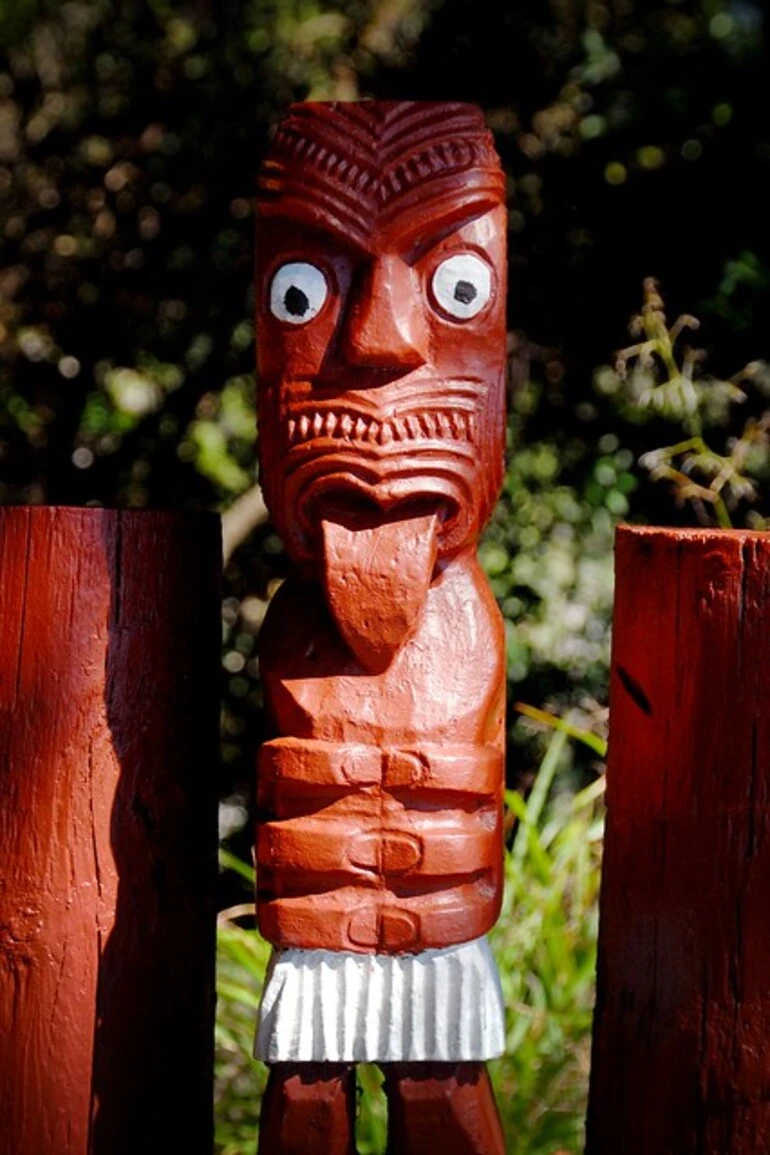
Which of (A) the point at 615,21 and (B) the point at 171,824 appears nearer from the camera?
(B) the point at 171,824

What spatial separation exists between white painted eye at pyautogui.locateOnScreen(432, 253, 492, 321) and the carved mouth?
12 centimetres

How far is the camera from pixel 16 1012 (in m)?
1.62

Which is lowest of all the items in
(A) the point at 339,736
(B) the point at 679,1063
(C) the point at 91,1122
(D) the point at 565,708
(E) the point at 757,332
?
(C) the point at 91,1122

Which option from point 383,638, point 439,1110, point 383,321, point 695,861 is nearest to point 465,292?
point 383,321

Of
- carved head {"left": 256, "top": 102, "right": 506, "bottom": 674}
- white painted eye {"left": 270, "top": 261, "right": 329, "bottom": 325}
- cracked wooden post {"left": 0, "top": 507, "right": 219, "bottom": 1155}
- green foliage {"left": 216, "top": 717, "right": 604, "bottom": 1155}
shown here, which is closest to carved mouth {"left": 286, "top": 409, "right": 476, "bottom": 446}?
carved head {"left": 256, "top": 102, "right": 506, "bottom": 674}

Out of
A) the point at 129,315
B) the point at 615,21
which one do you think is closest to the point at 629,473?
the point at 615,21

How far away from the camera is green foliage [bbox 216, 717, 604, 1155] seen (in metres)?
2.37

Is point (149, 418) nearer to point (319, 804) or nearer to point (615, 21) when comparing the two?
point (615, 21)

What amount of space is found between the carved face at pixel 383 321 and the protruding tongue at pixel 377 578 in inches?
1.1

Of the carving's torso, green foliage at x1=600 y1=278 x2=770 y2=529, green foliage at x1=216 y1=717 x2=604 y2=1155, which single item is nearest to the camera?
the carving's torso

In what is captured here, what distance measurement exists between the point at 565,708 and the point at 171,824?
1.91 m

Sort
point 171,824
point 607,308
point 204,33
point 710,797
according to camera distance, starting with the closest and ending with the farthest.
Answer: point 710,797 → point 171,824 → point 607,308 → point 204,33

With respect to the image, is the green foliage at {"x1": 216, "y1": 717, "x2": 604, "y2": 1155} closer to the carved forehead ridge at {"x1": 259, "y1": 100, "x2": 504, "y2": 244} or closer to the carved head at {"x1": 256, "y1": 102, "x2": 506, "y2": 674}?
the carved head at {"x1": 256, "y1": 102, "x2": 506, "y2": 674}

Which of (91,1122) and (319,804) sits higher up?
(319,804)
